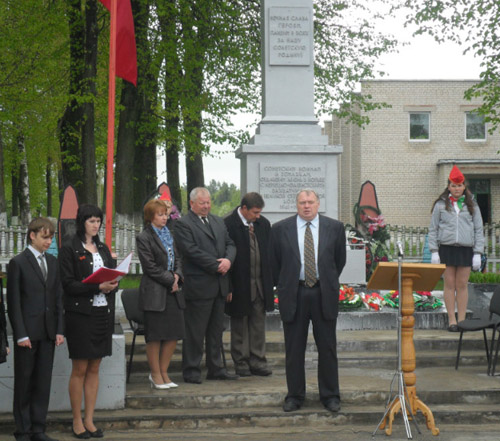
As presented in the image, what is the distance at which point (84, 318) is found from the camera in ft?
22.3

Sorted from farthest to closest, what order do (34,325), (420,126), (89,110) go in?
1. (420,126)
2. (89,110)
3. (34,325)

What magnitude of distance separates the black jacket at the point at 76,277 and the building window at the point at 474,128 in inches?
1155

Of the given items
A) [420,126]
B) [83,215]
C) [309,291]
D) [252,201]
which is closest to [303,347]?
[309,291]

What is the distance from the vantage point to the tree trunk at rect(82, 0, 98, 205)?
19406 millimetres

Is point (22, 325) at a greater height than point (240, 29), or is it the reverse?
point (240, 29)

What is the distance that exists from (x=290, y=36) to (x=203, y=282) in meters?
4.99

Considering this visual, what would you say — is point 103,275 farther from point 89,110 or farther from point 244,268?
point 89,110

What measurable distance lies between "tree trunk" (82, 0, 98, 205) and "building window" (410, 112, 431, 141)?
17.4 meters

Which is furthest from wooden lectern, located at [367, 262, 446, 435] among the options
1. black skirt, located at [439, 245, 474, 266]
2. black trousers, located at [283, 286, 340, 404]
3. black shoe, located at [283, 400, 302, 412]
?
black skirt, located at [439, 245, 474, 266]

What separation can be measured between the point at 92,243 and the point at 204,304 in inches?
67.4

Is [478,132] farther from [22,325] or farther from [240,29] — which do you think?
[22,325]

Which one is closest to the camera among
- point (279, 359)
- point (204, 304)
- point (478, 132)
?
point (204, 304)

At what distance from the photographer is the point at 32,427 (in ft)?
21.6

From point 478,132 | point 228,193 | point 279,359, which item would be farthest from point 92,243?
point 228,193
